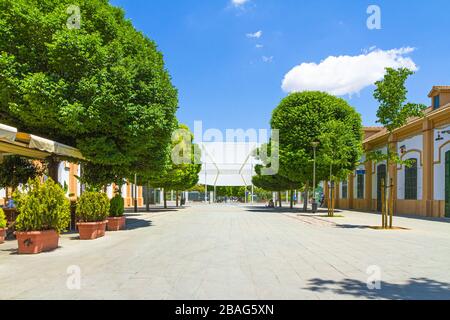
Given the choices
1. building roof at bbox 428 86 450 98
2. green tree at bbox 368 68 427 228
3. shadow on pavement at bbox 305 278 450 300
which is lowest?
shadow on pavement at bbox 305 278 450 300

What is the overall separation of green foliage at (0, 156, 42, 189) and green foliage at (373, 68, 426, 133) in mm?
15656

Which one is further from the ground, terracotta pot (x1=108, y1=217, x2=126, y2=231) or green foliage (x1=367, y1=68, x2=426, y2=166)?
green foliage (x1=367, y1=68, x2=426, y2=166)

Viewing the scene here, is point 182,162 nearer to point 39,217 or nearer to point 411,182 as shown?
point 411,182

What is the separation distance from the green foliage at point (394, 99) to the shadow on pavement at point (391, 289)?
40.1ft

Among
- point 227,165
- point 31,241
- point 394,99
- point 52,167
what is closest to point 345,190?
point 227,165

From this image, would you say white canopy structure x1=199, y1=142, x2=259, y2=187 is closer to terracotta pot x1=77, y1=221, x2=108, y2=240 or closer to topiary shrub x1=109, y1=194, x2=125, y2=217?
topiary shrub x1=109, y1=194, x2=125, y2=217

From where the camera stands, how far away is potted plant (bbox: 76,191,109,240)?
13.4 m

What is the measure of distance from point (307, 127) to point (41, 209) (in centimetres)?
2755

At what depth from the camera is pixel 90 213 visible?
13.6 m

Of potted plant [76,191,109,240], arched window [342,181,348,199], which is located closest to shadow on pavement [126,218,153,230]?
potted plant [76,191,109,240]

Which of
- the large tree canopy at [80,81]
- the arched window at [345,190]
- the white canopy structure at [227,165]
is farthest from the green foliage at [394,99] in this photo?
the white canopy structure at [227,165]
